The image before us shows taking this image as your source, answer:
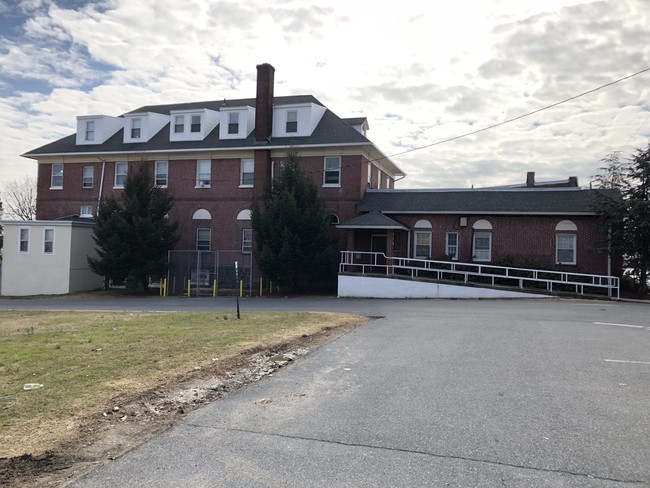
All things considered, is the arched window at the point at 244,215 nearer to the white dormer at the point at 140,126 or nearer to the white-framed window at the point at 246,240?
the white-framed window at the point at 246,240

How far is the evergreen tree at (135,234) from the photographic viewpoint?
30.2 meters

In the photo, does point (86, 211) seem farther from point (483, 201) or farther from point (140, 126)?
point (483, 201)

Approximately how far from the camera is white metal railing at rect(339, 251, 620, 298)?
81.4ft

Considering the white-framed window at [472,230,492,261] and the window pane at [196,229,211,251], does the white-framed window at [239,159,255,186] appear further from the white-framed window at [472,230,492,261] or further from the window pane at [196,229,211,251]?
the white-framed window at [472,230,492,261]

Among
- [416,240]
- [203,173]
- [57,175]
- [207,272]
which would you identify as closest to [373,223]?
[416,240]

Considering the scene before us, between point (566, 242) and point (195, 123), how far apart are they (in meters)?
23.7

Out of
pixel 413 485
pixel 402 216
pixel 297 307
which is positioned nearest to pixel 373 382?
pixel 413 485

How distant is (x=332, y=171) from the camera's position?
32.4 meters

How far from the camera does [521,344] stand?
11742 millimetres

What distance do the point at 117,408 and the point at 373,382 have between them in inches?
144

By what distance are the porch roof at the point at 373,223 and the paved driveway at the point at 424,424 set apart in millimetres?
16886

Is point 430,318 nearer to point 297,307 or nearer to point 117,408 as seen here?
point 297,307

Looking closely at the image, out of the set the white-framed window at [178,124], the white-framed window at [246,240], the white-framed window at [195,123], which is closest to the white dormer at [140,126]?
the white-framed window at [178,124]

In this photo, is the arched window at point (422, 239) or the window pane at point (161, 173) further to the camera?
the window pane at point (161, 173)
